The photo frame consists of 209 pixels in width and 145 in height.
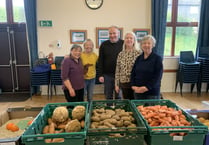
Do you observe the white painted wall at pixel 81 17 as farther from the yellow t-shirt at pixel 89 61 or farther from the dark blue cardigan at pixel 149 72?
the dark blue cardigan at pixel 149 72

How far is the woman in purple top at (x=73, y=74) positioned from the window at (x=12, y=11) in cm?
292

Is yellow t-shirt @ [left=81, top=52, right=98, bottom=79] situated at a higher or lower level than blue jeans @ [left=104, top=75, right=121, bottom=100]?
higher

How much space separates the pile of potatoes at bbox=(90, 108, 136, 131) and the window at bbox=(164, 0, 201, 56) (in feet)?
11.8

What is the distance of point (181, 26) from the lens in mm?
4582

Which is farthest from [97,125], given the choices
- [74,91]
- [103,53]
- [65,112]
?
[103,53]

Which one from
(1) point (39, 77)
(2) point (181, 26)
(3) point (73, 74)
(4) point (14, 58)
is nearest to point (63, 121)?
(3) point (73, 74)

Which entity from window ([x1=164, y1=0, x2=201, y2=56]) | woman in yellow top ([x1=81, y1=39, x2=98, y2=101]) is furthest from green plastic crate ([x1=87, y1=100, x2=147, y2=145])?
window ([x1=164, y1=0, x2=201, y2=56])

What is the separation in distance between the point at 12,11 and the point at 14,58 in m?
1.13

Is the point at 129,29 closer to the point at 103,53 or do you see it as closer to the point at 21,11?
the point at 103,53

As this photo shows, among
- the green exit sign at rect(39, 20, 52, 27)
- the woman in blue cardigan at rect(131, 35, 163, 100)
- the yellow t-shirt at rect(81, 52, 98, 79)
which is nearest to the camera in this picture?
the woman in blue cardigan at rect(131, 35, 163, 100)

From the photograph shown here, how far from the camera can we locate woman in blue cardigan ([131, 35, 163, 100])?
77.3 inches

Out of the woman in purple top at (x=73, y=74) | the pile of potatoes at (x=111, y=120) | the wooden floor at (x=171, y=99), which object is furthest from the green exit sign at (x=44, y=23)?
the pile of potatoes at (x=111, y=120)

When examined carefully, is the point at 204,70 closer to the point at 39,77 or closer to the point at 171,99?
the point at 171,99

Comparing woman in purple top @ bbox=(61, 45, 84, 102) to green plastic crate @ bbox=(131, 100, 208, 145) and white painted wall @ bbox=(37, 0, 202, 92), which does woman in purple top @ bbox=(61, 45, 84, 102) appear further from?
white painted wall @ bbox=(37, 0, 202, 92)
